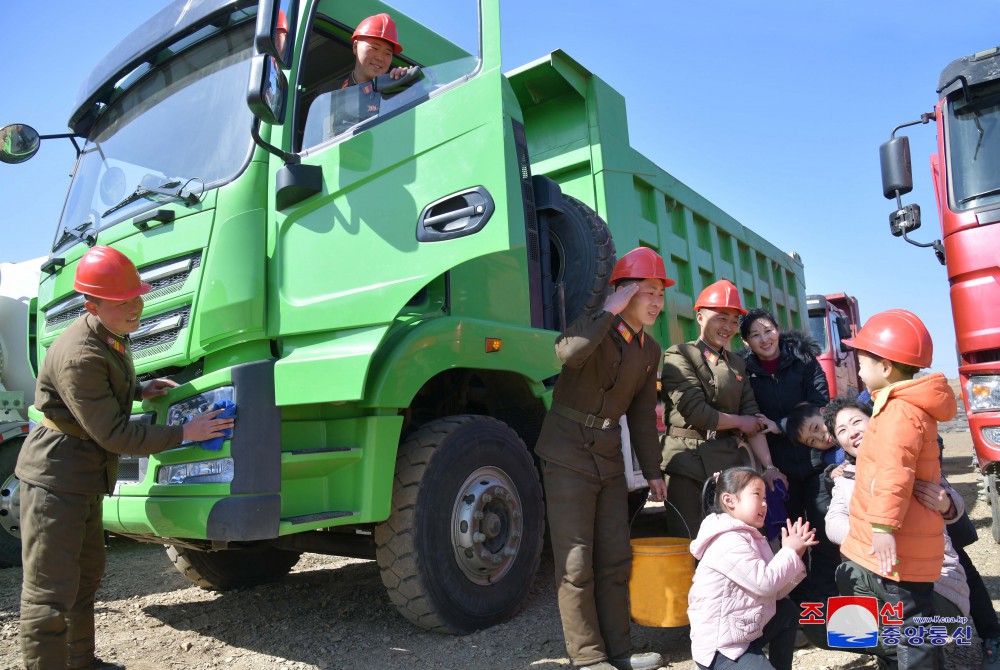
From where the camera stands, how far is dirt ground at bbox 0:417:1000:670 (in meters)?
3.31

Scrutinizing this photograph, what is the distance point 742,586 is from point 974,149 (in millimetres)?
3750

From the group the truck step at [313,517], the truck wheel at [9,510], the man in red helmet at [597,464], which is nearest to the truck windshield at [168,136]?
the truck step at [313,517]

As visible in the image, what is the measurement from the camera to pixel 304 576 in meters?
5.11

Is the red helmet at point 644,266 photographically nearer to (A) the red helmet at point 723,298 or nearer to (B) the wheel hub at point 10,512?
(A) the red helmet at point 723,298

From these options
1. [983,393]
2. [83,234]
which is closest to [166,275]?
[83,234]

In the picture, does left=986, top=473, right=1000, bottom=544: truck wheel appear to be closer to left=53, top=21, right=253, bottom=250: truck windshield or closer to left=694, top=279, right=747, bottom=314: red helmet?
left=694, top=279, right=747, bottom=314: red helmet

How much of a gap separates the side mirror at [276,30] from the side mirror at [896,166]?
13.3 feet

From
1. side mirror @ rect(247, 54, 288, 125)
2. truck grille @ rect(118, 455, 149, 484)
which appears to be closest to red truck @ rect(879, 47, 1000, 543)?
side mirror @ rect(247, 54, 288, 125)

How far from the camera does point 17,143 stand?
13.9 ft

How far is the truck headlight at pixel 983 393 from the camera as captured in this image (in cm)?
424

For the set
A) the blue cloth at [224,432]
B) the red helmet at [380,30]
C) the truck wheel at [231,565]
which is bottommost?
the truck wheel at [231,565]

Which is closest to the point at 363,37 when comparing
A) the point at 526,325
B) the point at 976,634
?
the point at 526,325

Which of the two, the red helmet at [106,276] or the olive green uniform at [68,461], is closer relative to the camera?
the olive green uniform at [68,461]

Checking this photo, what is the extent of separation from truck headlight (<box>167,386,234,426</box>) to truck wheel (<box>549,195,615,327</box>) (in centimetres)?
200
